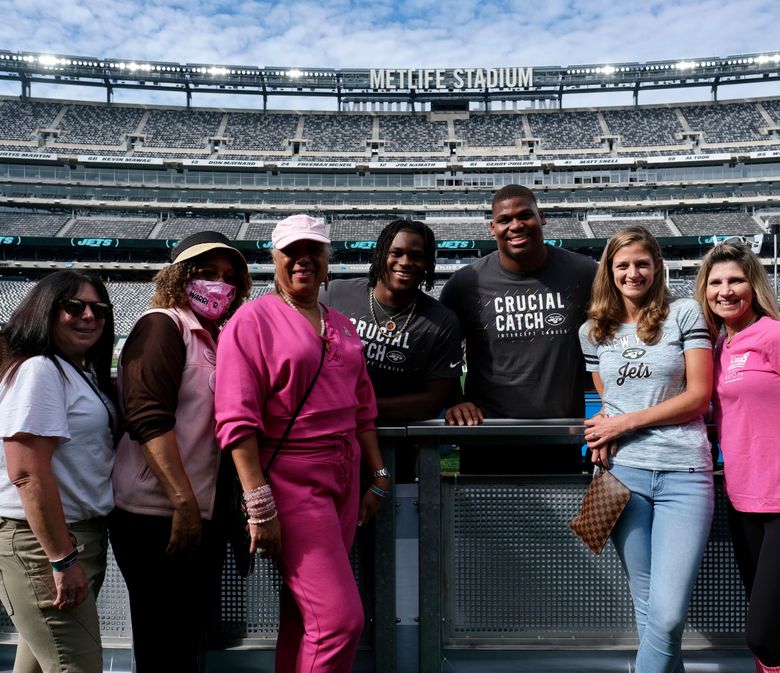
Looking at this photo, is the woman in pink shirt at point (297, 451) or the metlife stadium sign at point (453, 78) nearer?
the woman in pink shirt at point (297, 451)

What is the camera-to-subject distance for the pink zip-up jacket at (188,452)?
225 cm

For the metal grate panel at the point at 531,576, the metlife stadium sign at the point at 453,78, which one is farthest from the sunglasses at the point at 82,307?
the metlife stadium sign at the point at 453,78

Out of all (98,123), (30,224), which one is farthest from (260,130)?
(30,224)

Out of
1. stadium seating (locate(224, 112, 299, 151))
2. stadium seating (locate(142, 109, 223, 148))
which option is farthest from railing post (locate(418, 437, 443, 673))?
stadium seating (locate(142, 109, 223, 148))

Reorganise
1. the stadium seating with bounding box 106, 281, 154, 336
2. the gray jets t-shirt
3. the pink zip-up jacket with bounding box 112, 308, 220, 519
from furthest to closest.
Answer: the stadium seating with bounding box 106, 281, 154, 336
the gray jets t-shirt
the pink zip-up jacket with bounding box 112, 308, 220, 519

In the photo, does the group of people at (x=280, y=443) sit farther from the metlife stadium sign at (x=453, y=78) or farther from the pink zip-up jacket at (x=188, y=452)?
the metlife stadium sign at (x=453, y=78)

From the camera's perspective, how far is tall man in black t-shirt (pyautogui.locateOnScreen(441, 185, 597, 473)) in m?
3.22

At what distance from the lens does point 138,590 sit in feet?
7.38

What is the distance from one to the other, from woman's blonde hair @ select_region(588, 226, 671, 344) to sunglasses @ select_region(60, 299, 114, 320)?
6.97ft

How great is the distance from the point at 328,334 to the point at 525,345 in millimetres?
1337

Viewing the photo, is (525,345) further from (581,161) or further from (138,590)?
(581,161)

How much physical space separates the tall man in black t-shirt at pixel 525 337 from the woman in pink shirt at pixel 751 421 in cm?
77

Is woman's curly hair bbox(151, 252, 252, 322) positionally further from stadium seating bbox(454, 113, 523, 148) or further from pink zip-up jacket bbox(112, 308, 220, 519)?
stadium seating bbox(454, 113, 523, 148)

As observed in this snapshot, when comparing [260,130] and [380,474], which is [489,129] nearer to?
[260,130]
